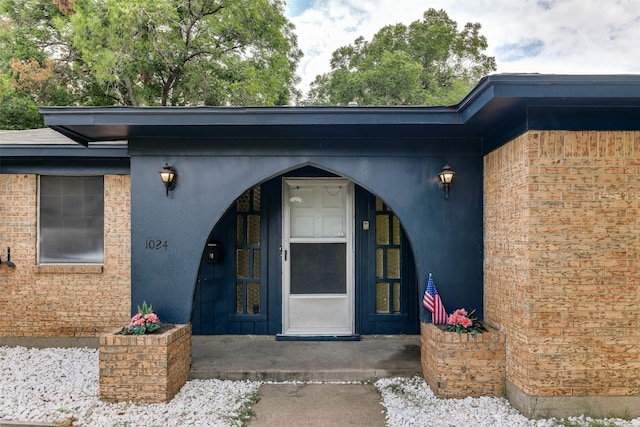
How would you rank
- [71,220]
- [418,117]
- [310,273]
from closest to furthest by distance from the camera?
[418,117] → [71,220] → [310,273]

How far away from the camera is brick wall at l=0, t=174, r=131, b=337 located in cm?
477

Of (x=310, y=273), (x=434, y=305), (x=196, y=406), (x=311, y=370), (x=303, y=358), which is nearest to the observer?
(x=196, y=406)

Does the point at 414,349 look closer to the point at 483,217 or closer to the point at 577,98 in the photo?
the point at 483,217

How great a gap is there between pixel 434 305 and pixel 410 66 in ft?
41.1

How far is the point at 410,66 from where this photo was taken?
1421 centimetres

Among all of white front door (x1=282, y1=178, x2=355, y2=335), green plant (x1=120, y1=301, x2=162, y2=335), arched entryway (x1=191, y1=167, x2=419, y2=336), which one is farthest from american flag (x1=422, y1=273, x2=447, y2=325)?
Result: green plant (x1=120, y1=301, x2=162, y2=335)

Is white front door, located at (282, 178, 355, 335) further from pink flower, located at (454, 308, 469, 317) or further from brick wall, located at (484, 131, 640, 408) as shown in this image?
brick wall, located at (484, 131, 640, 408)

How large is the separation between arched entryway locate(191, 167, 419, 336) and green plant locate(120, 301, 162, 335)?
129cm

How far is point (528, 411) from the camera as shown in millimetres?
3055

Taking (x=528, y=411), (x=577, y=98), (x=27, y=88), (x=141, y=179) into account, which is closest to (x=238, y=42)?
(x=27, y=88)

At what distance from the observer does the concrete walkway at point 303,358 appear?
3834mm

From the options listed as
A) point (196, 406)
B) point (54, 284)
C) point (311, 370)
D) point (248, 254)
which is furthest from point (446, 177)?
point (54, 284)

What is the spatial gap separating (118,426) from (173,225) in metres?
1.80

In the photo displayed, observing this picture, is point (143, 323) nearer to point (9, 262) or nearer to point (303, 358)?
point (303, 358)
